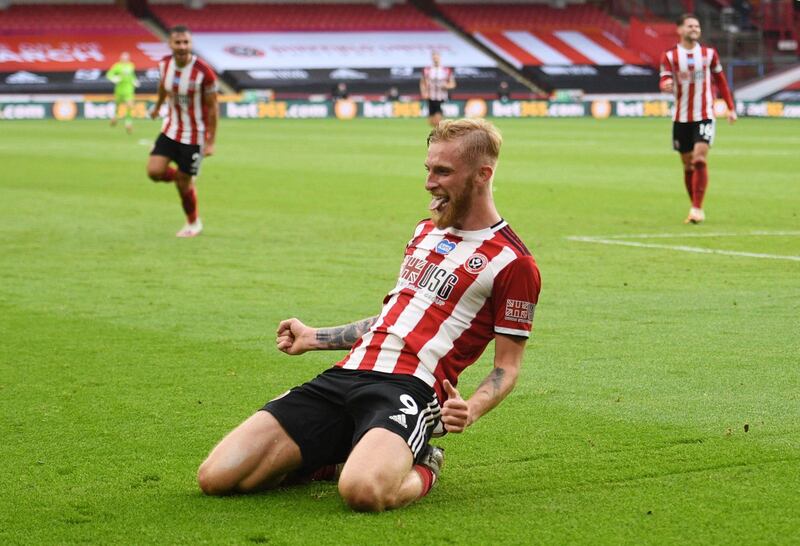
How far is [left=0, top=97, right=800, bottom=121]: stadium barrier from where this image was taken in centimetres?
4953

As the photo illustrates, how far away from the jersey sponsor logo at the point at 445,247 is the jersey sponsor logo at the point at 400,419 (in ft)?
2.31

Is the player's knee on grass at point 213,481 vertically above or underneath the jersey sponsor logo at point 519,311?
underneath

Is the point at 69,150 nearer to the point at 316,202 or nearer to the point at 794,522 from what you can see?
the point at 316,202

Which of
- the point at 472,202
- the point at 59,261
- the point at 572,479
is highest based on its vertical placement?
the point at 472,202

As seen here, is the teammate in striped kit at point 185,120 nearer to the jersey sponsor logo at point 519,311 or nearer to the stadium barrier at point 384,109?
the jersey sponsor logo at point 519,311

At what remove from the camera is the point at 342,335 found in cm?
565

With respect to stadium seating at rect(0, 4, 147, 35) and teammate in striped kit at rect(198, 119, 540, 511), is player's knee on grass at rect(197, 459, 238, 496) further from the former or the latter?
stadium seating at rect(0, 4, 147, 35)

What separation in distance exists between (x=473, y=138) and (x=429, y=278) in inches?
23.7

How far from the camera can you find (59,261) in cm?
1235

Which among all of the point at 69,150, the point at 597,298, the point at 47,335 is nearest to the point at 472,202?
the point at 47,335

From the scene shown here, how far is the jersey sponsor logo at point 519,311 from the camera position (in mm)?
5188

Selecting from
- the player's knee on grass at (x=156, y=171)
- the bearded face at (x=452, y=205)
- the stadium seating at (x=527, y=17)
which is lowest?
the stadium seating at (x=527, y=17)

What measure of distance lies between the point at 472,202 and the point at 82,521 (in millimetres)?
1856

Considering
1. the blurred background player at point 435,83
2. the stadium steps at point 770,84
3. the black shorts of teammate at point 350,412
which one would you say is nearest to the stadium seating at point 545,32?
the stadium steps at point 770,84
